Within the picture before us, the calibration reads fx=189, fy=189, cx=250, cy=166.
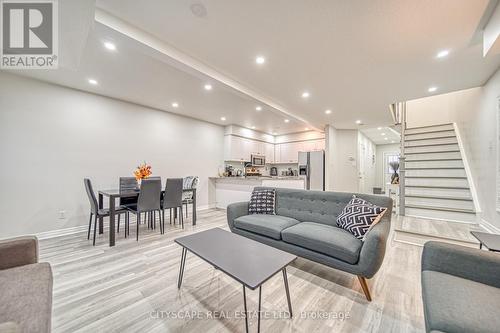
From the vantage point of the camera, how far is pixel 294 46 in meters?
2.24

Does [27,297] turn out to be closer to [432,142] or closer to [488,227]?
[488,227]

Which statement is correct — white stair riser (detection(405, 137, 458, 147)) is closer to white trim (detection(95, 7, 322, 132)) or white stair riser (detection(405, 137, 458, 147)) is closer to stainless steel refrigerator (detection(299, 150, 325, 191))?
stainless steel refrigerator (detection(299, 150, 325, 191))

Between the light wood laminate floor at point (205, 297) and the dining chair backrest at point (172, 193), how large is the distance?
115 centimetres

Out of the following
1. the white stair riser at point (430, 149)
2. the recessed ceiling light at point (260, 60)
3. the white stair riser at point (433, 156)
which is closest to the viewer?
the recessed ceiling light at point (260, 60)

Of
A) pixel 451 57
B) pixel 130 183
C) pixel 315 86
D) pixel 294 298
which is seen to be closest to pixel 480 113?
pixel 451 57

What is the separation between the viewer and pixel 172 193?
363 centimetres

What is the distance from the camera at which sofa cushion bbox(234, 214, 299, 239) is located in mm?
2270

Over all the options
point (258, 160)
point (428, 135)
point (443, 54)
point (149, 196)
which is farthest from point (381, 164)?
point (149, 196)

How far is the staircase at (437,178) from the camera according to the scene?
335 centimetres

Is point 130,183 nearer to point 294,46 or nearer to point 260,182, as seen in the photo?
point 260,182

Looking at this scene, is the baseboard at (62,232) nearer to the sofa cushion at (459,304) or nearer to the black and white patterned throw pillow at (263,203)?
the black and white patterned throw pillow at (263,203)

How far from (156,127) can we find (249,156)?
10.0ft

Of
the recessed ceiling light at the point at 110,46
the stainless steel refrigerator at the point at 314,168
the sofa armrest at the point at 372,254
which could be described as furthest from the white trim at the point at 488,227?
the recessed ceiling light at the point at 110,46

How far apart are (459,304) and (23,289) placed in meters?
2.33
